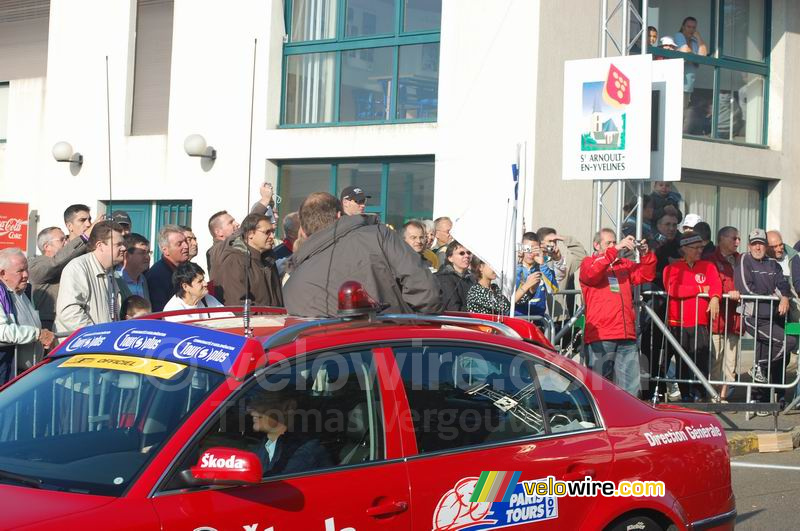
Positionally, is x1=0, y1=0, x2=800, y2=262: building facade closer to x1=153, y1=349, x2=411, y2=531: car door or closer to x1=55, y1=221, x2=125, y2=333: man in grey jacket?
x1=55, y1=221, x2=125, y2=333: man in grey jacket

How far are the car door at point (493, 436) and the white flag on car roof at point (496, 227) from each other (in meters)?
4.30

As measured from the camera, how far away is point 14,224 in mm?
16094

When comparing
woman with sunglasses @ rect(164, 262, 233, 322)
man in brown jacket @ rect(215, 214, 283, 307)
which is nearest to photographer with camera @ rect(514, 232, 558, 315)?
man in brown jacket @ rect(215, 214, 283, 307)

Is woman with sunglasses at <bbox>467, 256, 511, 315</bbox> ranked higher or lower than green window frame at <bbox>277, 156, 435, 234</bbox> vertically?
lower

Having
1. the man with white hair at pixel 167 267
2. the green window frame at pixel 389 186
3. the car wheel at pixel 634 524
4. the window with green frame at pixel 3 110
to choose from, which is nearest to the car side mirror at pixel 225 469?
the car wheel at pixel 634 524

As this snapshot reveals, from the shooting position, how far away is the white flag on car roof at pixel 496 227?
9.29 meters

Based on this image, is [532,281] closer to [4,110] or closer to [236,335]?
[236,335]

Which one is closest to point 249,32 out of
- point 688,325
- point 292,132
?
point 292,132

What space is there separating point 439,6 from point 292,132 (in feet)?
10.2

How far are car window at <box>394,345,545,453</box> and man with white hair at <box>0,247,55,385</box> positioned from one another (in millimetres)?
3979

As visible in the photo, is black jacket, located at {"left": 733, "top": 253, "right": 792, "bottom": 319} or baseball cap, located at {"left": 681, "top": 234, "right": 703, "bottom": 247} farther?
black jacket, located at {"left": 733, "top": 253, "right": 792, "bottom": 319}

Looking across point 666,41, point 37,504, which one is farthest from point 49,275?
point 666,41

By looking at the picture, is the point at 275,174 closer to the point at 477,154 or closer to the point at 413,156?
the point at 413,156

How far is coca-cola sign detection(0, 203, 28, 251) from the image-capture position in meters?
15.9
